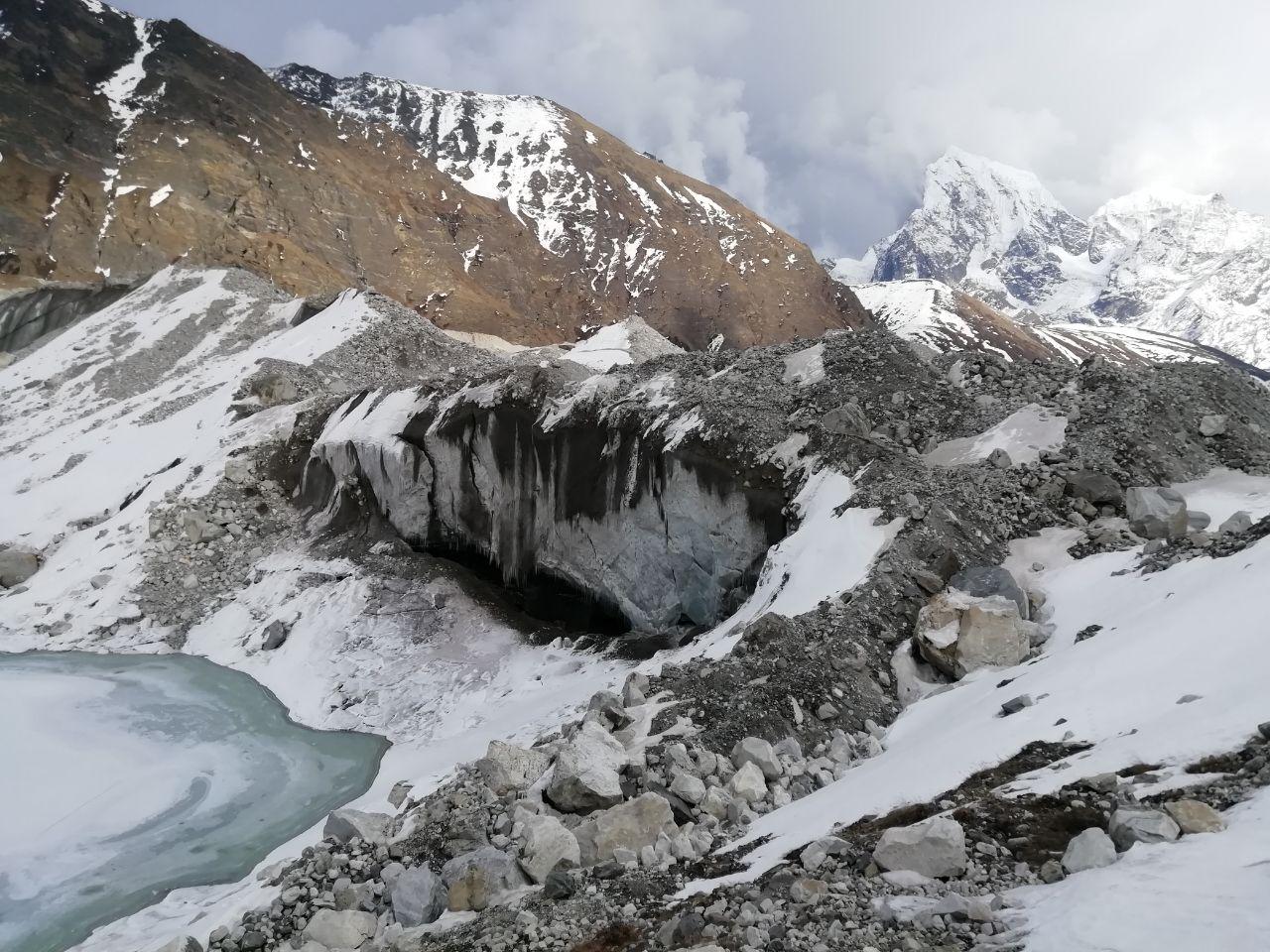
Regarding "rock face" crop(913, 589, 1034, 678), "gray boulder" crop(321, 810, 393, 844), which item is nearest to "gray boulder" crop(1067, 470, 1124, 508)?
"rock face" crop(913, 589, 1034, 678)

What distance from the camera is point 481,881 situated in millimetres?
7699


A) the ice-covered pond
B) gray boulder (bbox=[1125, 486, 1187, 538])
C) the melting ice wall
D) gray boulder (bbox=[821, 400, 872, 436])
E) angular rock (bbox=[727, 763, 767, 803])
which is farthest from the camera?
the melting ice wall

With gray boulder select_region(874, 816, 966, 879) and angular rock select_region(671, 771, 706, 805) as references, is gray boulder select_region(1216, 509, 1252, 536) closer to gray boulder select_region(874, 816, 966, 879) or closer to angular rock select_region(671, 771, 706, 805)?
gray boulder select_region(874, 816, 966, 879)

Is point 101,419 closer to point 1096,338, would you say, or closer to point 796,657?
point 796,657

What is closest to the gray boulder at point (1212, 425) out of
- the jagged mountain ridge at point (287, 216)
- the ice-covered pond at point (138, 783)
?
the ice-covered pond at point (138, 783)

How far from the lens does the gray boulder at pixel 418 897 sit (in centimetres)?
775

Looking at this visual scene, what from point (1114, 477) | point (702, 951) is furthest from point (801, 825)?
point (1114, 477)

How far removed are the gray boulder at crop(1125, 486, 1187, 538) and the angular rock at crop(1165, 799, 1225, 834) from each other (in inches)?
331

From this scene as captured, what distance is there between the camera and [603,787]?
902cm

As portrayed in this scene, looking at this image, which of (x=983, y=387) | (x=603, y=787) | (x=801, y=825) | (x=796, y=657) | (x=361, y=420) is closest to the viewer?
(x=801, y=825)

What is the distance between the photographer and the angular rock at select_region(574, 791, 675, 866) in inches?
309

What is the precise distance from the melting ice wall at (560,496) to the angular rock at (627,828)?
8637 millimetres

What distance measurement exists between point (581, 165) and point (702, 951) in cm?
10397

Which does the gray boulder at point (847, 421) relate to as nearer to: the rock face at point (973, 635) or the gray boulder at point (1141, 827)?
the rock face at point (973, 635)
